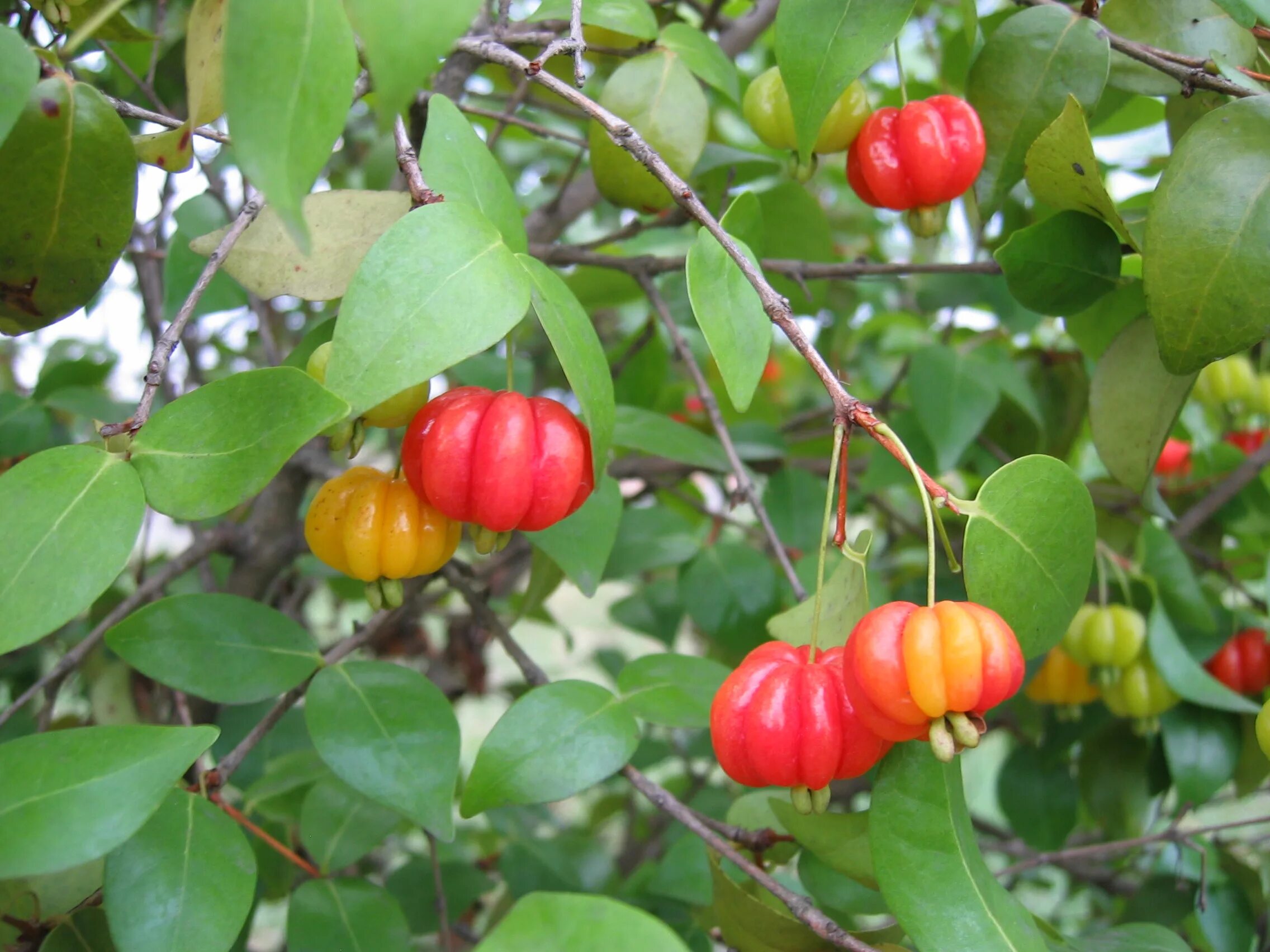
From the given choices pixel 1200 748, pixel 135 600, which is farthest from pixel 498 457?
pixel 1200 748

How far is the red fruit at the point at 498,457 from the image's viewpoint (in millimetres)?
573

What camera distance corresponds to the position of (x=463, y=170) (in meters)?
0.61

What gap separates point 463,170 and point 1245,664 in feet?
3.26

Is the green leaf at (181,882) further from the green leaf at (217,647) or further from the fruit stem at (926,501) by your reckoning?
the fruit stem at (926,501)

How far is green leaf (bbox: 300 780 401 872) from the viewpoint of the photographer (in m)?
0.86

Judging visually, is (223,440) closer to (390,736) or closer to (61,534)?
(61,534)

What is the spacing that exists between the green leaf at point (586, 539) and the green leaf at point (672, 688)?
0.26ft

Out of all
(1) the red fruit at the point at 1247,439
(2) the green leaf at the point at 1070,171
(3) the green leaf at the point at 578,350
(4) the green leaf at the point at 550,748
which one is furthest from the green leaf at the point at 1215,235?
(1) the red fruit at the point at 1247,439

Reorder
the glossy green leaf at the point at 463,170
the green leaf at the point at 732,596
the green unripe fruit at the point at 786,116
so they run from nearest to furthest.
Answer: the glossy green leaf at the point at 463,170 < the green unripe fruit at the point at 786,116 < the green leaf at the point at 732,596

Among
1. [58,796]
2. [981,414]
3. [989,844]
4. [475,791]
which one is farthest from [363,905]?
[989,844]

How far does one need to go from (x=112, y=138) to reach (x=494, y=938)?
0.50 meters

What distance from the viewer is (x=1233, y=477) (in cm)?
117

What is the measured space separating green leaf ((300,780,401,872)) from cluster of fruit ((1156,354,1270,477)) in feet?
3.60

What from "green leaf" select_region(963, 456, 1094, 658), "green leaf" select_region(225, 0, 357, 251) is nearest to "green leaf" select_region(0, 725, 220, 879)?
"green leaf" select_region(225, 0, 357, 251)
